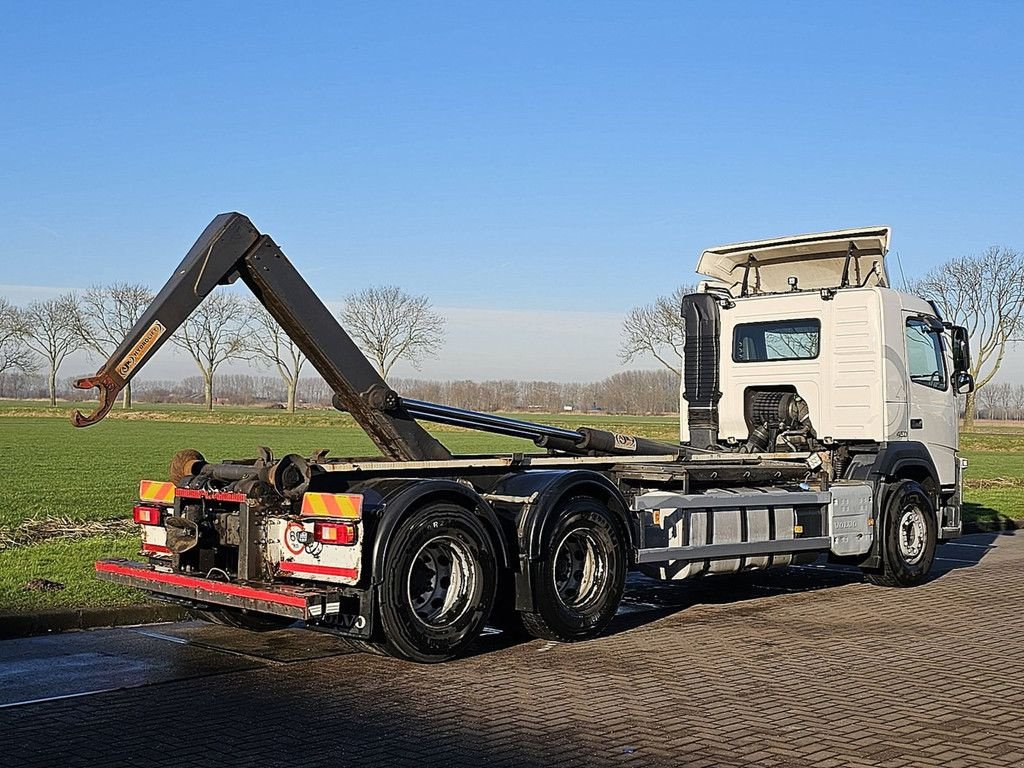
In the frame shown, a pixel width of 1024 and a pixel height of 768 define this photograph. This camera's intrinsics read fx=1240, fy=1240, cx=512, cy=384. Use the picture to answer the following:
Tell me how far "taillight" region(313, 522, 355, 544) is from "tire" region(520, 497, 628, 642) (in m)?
1.75

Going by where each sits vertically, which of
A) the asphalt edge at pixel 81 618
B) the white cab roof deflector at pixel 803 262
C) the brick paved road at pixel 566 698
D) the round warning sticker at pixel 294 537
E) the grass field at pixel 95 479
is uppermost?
the white cab roof deflector at pixel 803 262

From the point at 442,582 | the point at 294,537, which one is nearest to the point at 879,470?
the point at 442,582

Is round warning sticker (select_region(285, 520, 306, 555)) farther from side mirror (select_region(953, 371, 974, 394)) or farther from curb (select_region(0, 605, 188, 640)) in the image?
side mirror (select_region(953, 371, 974, 394))

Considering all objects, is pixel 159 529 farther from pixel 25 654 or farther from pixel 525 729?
pixel 525 729

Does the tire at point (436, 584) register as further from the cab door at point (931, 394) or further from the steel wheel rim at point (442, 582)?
the cab door at point (931, 394)

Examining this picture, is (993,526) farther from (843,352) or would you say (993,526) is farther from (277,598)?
(277,598)

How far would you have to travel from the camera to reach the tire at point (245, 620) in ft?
33.1

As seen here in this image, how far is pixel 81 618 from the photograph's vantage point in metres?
10.2

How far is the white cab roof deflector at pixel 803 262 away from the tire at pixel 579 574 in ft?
17.6

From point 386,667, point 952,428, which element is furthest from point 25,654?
point 952,428

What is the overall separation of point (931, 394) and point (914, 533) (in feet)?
5.35

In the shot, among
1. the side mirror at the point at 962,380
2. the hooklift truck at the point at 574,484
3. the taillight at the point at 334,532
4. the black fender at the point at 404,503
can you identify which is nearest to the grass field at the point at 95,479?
the hooklift truck at the point at 574,484

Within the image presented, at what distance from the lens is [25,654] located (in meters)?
9.05

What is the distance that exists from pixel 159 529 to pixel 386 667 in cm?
239
